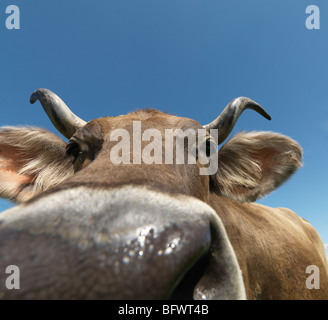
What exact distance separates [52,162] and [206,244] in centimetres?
352

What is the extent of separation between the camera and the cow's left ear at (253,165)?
3.92m

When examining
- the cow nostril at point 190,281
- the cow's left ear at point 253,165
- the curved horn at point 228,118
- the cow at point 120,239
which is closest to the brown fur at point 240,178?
the cow's left ear at point 253,165

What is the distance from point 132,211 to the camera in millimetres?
1323

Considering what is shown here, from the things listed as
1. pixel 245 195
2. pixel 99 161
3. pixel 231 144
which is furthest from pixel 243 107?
pixel 99 161

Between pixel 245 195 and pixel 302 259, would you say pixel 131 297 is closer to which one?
pixel 245 195

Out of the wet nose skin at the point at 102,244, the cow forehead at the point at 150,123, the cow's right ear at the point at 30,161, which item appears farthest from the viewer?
the cow's right ear at the point at 30,161

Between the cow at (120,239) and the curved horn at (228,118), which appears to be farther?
the curved horn at (228,118)

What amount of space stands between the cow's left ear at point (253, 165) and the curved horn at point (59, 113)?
2295 mm

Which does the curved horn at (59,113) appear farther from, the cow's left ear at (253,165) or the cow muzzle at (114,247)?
the cow muzzle at (114,247)

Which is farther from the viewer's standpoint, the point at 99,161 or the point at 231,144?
the point at 231,144

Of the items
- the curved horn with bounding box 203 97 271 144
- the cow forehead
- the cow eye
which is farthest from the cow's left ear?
the cow eye

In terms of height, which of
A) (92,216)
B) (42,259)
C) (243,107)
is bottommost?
(42,259)

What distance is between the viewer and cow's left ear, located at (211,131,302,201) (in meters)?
3.92

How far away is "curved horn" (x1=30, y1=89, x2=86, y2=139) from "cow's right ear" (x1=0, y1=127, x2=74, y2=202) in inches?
9.8
